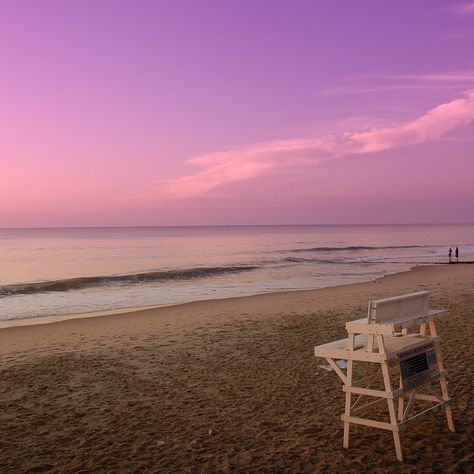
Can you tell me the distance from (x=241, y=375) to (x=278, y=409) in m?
1.78

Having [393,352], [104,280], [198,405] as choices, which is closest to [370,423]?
[393,352]

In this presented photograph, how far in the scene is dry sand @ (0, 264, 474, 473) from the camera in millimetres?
5145

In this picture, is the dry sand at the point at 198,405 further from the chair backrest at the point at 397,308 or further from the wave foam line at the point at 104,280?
the wave foam line at the point at 104,280

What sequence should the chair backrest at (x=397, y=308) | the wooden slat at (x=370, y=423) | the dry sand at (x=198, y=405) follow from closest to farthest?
the chair backrest at (x=397, y=308) < the wooden slat at (x=370, y=423) < the dry sand at (x=198, y=405)

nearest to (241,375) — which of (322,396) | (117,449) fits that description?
(322,396)

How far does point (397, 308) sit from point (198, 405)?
321 centimetres

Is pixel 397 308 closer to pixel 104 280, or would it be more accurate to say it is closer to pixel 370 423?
pixel 370 423

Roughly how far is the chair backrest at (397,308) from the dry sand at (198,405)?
1.35 m

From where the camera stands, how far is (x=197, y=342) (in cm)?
1134

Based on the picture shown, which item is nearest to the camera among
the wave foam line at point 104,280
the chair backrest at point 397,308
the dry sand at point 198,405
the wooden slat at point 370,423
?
the chair backrest at point 397,308

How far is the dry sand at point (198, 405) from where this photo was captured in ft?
16.9

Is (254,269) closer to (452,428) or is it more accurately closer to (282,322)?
(282,322)

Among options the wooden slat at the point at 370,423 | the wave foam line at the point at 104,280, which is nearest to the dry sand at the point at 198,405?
the wooden slat at the point at 370,423

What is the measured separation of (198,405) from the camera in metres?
6.91
